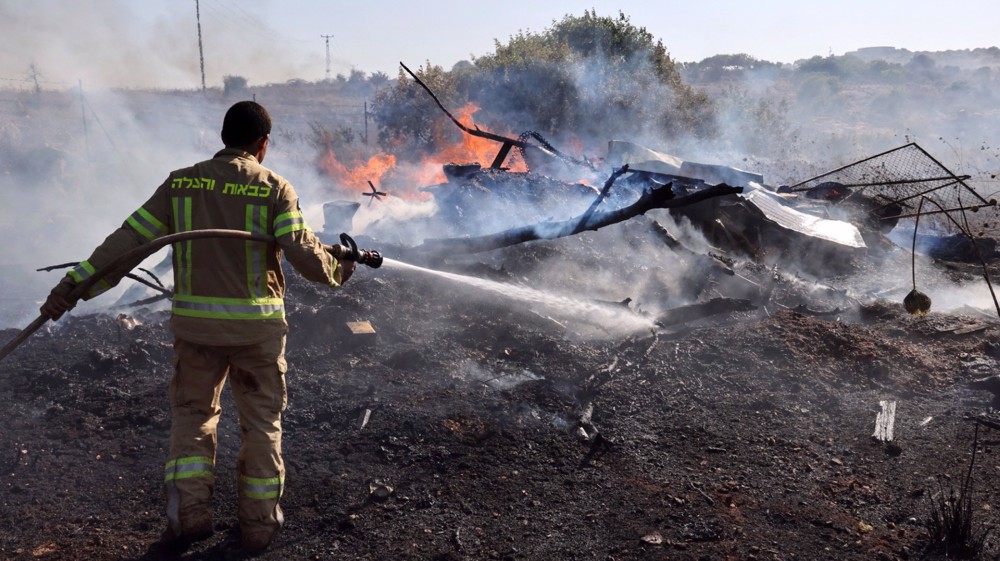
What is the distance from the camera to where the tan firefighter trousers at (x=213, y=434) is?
3055 mm

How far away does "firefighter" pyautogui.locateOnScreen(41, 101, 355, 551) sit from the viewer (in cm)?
305

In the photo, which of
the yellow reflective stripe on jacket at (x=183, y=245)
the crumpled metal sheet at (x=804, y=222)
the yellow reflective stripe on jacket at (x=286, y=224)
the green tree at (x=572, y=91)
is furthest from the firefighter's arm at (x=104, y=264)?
the green tree at (x=572, y=91)

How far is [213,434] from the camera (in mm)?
3186

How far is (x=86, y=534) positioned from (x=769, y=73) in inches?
→ 2581

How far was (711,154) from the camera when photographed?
2155 centimetres

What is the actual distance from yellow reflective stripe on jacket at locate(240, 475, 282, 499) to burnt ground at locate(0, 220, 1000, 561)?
0.87 feet

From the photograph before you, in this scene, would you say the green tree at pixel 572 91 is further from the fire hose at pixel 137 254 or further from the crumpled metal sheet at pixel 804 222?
the fire hose at pixel 137 254

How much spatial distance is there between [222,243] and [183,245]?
185 millimetres

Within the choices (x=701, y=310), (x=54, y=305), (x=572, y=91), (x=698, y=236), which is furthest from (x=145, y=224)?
(x=572, y=91)

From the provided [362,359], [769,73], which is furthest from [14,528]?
[769,73]

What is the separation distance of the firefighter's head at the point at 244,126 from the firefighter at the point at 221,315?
8 cm

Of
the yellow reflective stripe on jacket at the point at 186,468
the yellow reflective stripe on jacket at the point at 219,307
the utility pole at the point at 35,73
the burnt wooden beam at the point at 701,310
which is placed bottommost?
the burnt wooden beam at the point at 701,310

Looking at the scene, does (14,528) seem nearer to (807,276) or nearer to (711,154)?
(807,276)

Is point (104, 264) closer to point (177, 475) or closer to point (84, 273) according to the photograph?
point (84, 273)
